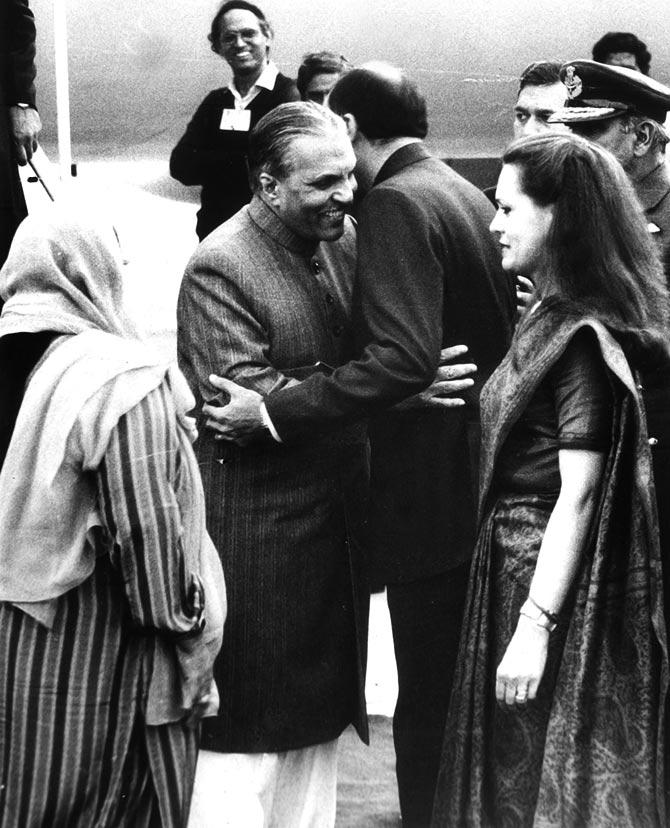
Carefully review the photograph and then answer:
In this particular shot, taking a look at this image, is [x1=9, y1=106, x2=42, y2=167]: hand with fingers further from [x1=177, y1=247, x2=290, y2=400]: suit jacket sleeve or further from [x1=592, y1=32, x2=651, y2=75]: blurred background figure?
[x1=592, y1=32, x2=651, y2=75]: blurred background figure

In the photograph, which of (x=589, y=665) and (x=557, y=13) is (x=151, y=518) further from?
(x=557, y=13)

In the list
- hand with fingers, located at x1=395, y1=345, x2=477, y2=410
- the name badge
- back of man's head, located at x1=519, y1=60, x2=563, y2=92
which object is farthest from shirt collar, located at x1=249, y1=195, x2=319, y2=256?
back of man's head, located at x1=519, y1=60, x2=563, y2=92

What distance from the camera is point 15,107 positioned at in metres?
3.31

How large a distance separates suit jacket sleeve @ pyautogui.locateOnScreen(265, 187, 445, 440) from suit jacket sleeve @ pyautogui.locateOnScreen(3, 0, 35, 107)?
3.48 feet


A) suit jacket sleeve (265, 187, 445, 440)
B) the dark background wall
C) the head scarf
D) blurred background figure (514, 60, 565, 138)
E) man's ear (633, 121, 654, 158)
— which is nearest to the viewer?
the head scarf

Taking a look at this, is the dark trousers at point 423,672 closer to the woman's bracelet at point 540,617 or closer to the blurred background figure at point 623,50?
the woman's bracelet at point 540,617

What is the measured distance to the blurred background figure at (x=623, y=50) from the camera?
3459 millimetres

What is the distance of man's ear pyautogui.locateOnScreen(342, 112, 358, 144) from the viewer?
304 cm

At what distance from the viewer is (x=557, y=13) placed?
11.5ft

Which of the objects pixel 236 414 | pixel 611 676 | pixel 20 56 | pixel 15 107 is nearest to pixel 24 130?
pixel 15 107

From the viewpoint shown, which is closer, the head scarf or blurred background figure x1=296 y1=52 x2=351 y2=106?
the head scarf

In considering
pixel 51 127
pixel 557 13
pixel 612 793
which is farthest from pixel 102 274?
pixel 557 13

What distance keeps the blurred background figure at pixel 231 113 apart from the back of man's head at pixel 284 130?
0.50 meters

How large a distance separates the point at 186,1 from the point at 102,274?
4.40 ft
